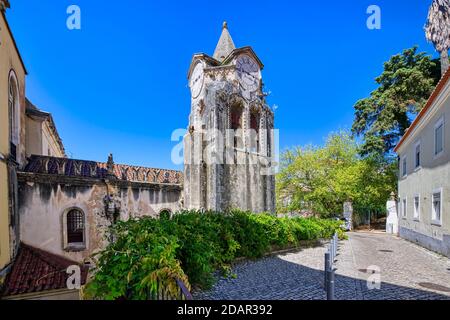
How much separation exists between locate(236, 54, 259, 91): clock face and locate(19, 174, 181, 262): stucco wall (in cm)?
1267

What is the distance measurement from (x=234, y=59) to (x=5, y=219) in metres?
17.9

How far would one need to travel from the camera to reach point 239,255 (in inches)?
346

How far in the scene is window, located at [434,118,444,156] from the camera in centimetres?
1098

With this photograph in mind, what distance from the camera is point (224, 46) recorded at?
76.0 ft

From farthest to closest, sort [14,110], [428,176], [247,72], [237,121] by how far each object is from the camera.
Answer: [247,72], [237,121], [428,176], [14,110]

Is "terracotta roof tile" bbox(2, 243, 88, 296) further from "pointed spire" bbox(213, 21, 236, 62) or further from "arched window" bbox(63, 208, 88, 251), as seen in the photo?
"pointed spire" bbox(213, 21, 236, 62)

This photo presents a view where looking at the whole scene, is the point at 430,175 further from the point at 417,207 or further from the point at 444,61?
the point at 444,61

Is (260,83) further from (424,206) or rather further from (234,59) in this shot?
(424,206)

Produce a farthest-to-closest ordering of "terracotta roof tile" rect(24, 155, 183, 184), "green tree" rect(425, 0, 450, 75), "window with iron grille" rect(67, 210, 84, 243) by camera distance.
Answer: "green tree" rect(425, 0, 450, 75)
"terracotta roof tile" rect(24, 155, 183, 184)
"window with iron grille" rect(67, 210, 84, 243)

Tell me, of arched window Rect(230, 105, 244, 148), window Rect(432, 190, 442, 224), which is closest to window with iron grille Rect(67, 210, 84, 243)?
arched window Rect(230, 105, 244, 148)

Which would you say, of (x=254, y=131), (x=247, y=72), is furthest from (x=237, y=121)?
(x=247, y=72)

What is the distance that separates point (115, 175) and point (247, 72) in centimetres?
1401

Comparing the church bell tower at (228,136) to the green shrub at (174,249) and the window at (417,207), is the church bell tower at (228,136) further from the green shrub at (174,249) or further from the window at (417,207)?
the window at (417,207)
